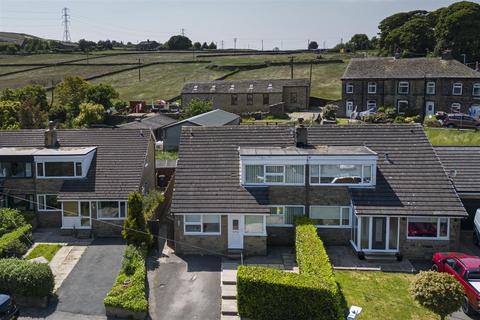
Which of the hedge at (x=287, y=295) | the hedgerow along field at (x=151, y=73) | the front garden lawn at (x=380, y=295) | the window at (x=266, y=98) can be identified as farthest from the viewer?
the hedgerow along field at (x=151, y=73)

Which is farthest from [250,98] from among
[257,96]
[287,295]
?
[287,295]

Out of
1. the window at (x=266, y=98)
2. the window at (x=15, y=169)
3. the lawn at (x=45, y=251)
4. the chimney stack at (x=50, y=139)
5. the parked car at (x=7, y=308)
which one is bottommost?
the lawn at (x=45, y=251)

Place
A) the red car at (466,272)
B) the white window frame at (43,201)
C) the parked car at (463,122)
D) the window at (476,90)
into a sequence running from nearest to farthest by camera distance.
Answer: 1. the red car at (466,272)
2. the white window frame at (43,201)
3. the parked car at (463,122)
4. the window at (476,90)

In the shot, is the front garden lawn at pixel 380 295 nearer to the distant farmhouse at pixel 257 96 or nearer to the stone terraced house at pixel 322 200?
the stone terraced house at pixel 322 200

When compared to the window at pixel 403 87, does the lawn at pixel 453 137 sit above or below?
below

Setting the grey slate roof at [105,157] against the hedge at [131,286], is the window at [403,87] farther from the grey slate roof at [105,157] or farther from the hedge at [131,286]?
the hedge at [131,286]

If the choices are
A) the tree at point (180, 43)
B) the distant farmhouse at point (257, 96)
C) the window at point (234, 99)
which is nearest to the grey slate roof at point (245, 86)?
the distant farmhouse at point (257, 96)

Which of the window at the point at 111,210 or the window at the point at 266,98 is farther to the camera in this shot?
the window at the point at 266,98
